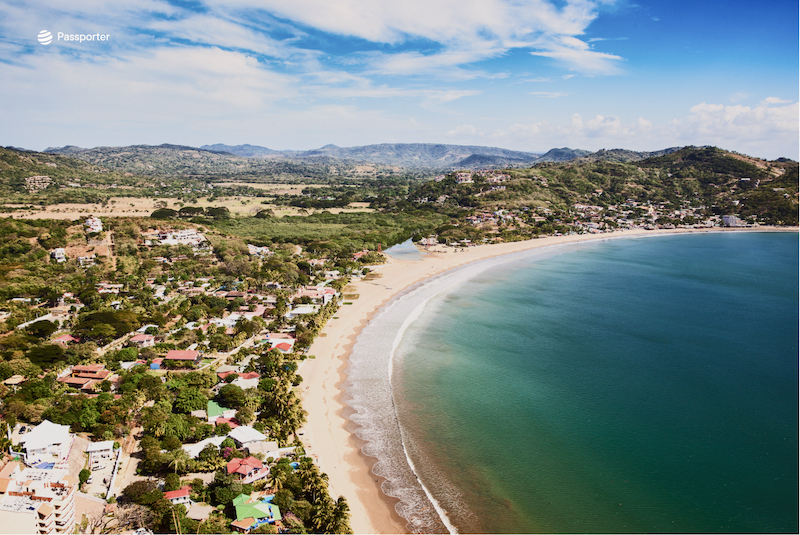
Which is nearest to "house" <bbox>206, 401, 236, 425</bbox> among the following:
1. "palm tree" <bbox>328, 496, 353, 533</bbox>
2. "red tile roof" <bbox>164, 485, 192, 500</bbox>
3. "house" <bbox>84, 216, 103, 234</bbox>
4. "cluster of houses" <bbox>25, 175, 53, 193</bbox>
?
"red tile roof" <bbox>164, 485, 192, 500</bbox>

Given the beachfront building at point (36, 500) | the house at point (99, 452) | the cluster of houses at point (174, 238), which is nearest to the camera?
the beachfront building at point (36, 500)

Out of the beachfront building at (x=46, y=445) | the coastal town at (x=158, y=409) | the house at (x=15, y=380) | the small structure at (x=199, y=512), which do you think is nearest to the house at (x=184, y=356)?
the coastal town at (x=158, y=409)

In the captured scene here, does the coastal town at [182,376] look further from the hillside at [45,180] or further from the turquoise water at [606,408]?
the hillside at [45,180]

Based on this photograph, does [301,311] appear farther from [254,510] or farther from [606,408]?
[606,408]

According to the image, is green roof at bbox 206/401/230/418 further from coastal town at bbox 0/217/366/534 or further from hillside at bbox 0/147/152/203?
hillside at bbox 0/147/152/203

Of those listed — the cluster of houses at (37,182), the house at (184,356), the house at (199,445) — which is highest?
the cluster of houses at (37,182)

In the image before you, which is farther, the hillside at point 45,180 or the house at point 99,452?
the hillside at point 45,180

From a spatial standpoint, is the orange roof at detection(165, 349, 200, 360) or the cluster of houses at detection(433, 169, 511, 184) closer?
the orange roof at detection(165, 349, 200, 360)
